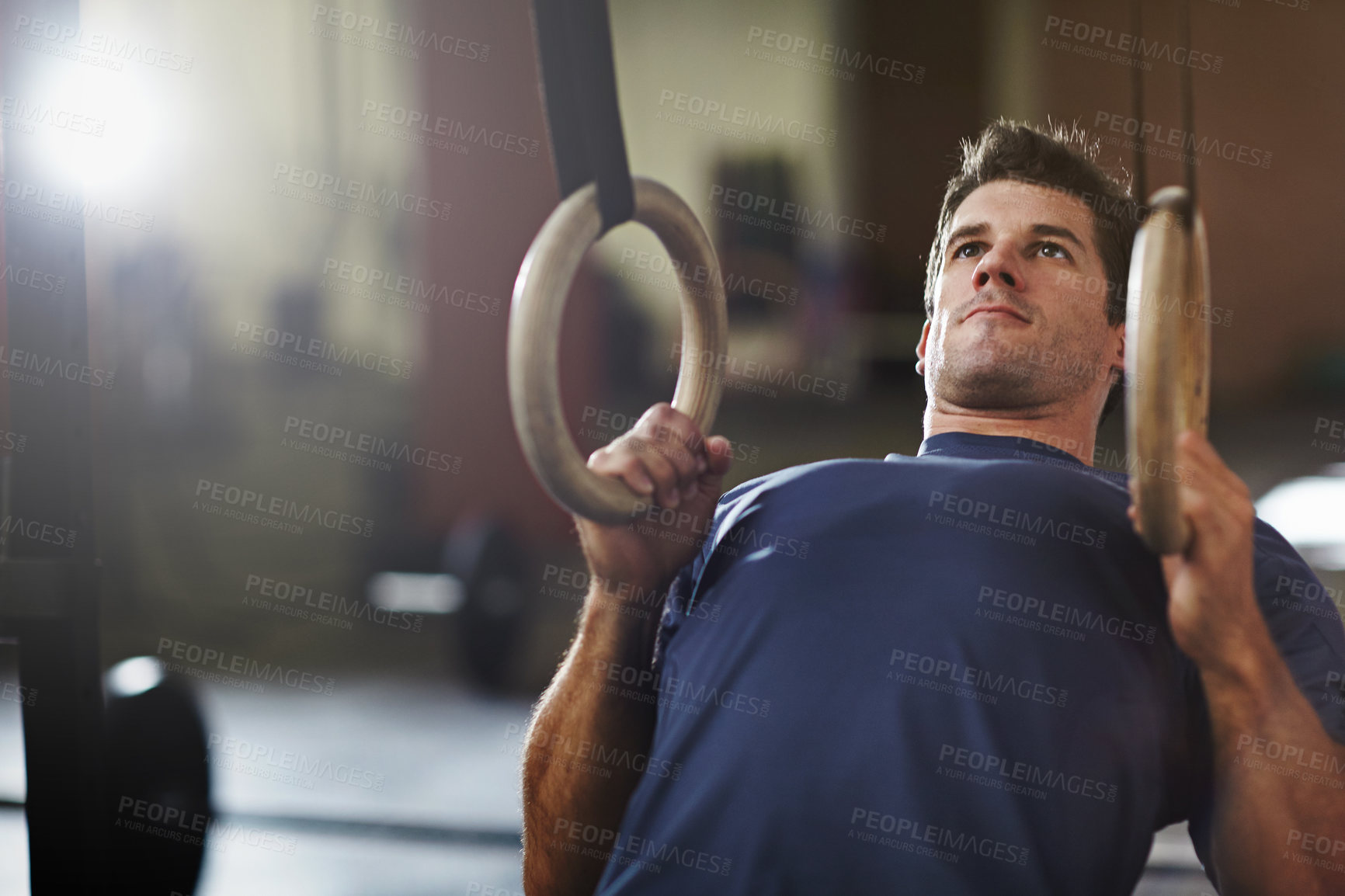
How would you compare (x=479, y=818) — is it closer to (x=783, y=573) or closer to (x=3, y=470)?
(x=3, y=470)

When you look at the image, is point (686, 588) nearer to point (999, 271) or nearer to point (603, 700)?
point (603, 700)

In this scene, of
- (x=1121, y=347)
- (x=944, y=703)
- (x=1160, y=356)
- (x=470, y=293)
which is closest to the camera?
(x=1160, y=356)

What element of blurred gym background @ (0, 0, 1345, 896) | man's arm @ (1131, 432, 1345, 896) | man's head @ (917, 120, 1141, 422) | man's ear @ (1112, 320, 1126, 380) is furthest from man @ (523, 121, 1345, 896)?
blurred gym background @ (0, 0, 1345, 896)

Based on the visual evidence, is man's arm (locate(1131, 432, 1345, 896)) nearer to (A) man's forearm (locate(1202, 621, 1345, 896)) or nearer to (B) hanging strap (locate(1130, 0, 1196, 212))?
(A) man's forearm (locate(1202, 621, 1345, 896))

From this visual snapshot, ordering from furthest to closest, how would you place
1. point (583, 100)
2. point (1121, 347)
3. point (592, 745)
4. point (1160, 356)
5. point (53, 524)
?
point (53, 524) < point (1121, 347) < point (592, 745) < point (583, 100) < point (1160, 356)

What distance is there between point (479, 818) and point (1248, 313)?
3.24 metres

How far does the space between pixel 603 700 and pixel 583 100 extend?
0.58 metres

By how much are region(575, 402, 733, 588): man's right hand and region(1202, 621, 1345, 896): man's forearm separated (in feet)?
1.47

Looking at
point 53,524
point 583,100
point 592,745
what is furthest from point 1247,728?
point 53,524

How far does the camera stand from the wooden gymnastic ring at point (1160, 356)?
70 centimetres

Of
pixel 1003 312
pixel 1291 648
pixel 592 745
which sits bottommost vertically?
pixel 592 745

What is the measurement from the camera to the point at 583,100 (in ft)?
2.63

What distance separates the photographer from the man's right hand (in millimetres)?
949

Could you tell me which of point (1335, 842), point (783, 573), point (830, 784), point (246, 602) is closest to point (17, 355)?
point (783, 573)
